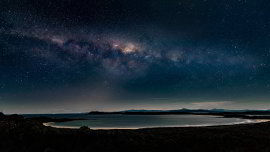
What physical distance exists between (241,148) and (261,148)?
1632mm

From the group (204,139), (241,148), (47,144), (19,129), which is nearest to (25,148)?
(47,144)

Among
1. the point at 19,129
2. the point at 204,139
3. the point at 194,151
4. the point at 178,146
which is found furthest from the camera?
the point at 19,129

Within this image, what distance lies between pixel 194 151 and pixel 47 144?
40.5ft

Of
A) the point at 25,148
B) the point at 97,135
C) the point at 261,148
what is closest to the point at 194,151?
the point at 261,148

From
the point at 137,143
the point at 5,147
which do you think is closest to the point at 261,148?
the point at 137,143

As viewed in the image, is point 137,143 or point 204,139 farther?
point 204,139

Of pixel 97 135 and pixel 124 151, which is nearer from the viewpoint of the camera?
pixel 124 151

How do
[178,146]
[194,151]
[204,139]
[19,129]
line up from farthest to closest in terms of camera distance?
[19,129]
[204,139]
[178,146]
[194,151]

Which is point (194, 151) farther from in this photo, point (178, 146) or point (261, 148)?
point (261, 148)

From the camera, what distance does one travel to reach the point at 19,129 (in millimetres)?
21453

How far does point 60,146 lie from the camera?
17.4m

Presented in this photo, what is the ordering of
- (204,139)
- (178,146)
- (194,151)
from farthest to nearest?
1. (204,139)
2. (178,146)
3. (194,151)

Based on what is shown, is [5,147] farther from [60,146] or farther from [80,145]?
[80,145]

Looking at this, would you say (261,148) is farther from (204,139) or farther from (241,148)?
(204,139)
